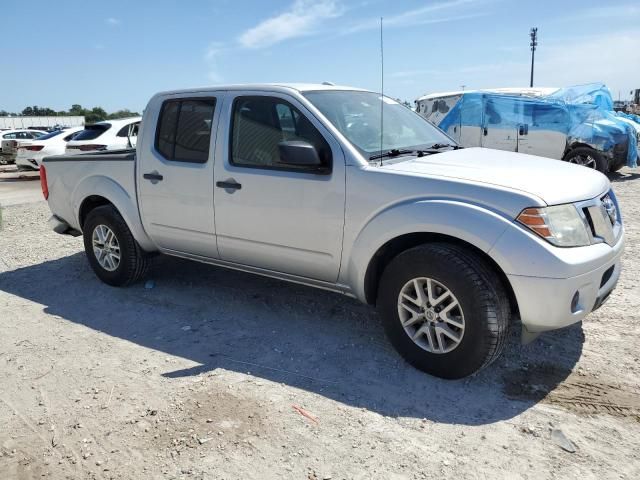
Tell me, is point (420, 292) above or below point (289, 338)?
above

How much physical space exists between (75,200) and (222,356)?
2818 mm

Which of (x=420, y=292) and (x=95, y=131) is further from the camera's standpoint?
(x=95, y=131)

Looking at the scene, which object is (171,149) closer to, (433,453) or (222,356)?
(222,356)

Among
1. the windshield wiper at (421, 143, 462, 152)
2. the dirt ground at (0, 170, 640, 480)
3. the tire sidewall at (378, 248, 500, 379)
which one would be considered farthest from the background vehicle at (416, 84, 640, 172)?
the tire sidewall at (378, 248, 500, 379)

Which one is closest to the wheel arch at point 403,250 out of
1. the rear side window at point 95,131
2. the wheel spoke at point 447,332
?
the wheel spoke at point 447,332

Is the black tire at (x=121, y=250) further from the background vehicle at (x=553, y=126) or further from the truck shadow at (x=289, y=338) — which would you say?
the background vehicle at (x=553, y=126)

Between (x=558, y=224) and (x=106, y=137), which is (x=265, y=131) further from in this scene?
(x=106, y=137)

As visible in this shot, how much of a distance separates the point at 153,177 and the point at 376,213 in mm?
2257

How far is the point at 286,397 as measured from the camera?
3277 millimetres

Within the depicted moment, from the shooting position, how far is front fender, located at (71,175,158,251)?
4.99 meters

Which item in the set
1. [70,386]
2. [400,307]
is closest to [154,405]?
[70,386]

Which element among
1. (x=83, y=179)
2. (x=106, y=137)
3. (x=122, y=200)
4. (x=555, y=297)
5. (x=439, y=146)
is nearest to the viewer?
(x=555, y=297)

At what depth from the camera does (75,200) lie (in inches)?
219

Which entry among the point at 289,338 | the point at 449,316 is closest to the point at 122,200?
the point at 289,338
